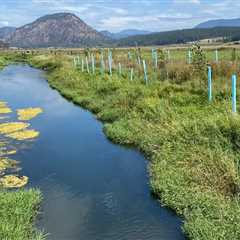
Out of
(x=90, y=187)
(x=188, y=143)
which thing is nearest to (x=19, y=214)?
(x=90, y=187)

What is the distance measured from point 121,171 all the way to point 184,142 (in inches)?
79.8

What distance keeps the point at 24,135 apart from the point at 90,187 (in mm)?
7521

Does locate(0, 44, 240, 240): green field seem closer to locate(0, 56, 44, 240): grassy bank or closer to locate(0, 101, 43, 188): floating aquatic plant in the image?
locate(0, 56, 44, 240): grassy bank

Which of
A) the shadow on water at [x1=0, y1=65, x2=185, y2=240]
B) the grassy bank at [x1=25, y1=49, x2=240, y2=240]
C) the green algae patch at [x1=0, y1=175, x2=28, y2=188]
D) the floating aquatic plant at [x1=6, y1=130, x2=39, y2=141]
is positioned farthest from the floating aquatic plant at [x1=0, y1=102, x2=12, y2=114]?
the green algae patch at [x1=0, y1=175, x2=28, y2=188]

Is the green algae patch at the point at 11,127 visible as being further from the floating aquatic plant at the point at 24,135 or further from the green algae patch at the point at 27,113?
the green algae patch at the point at 27,113

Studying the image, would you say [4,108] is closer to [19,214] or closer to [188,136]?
[188,136]

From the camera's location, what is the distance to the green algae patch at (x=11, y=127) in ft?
65.9

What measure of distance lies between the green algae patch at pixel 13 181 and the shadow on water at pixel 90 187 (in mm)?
231

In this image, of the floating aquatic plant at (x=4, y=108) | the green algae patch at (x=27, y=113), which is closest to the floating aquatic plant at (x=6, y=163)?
the green algae patch at (x=27, y=113)

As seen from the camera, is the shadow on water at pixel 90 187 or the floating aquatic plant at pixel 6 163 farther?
the floating aquatic plant at pixel 6 163

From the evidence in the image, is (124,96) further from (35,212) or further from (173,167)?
(35,212)

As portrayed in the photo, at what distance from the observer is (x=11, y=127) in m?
20.8

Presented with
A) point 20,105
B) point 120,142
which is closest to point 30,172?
point 120,142

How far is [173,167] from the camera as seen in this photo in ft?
40.3
